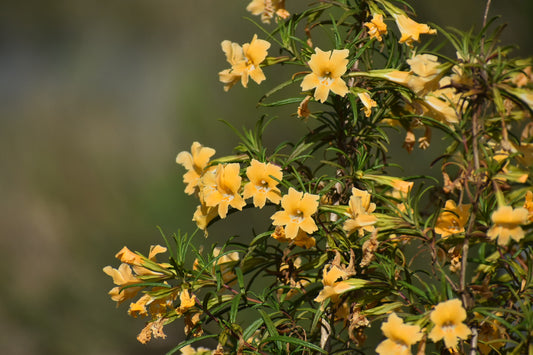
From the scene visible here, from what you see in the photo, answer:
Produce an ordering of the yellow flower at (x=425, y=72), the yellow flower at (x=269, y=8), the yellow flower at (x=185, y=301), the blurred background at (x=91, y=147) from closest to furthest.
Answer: the yellow flower at (x=425, y=72), the yellow flower at (x=185, y=301), the yellow flower at (x=269, y=8), the blurred background at (x=91, y=147)

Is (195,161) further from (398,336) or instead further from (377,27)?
(398,336)

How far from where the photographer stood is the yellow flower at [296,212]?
96cm

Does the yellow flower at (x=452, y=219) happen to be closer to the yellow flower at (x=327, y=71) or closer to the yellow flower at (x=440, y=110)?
the yellow flower at (x=440, y=110)

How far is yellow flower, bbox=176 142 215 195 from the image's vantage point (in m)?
1.14

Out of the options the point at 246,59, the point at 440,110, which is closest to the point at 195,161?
the point at 246,59

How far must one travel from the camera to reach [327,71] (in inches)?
40.1

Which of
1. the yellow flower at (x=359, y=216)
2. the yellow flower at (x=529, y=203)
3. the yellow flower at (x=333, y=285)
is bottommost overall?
the yellow flower at (x=333, y=285)

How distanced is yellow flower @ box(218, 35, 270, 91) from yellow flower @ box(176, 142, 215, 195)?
0.46ft

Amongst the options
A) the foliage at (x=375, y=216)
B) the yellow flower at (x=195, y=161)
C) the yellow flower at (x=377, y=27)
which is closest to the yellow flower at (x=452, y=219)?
the foliage at (x=375, y=216)

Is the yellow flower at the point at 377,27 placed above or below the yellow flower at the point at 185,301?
above

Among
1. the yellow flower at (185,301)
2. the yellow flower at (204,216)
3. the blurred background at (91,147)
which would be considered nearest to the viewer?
the yellow flower at (185,301)

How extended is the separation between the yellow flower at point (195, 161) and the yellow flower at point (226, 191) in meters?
0.11

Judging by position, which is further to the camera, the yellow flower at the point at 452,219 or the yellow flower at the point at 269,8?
the yellow flower at the point at 269,8

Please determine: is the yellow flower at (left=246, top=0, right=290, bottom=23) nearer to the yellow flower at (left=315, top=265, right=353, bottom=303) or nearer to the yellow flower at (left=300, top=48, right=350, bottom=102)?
the yellow flower at (left=300, top=48, right=350, bottom=102)
